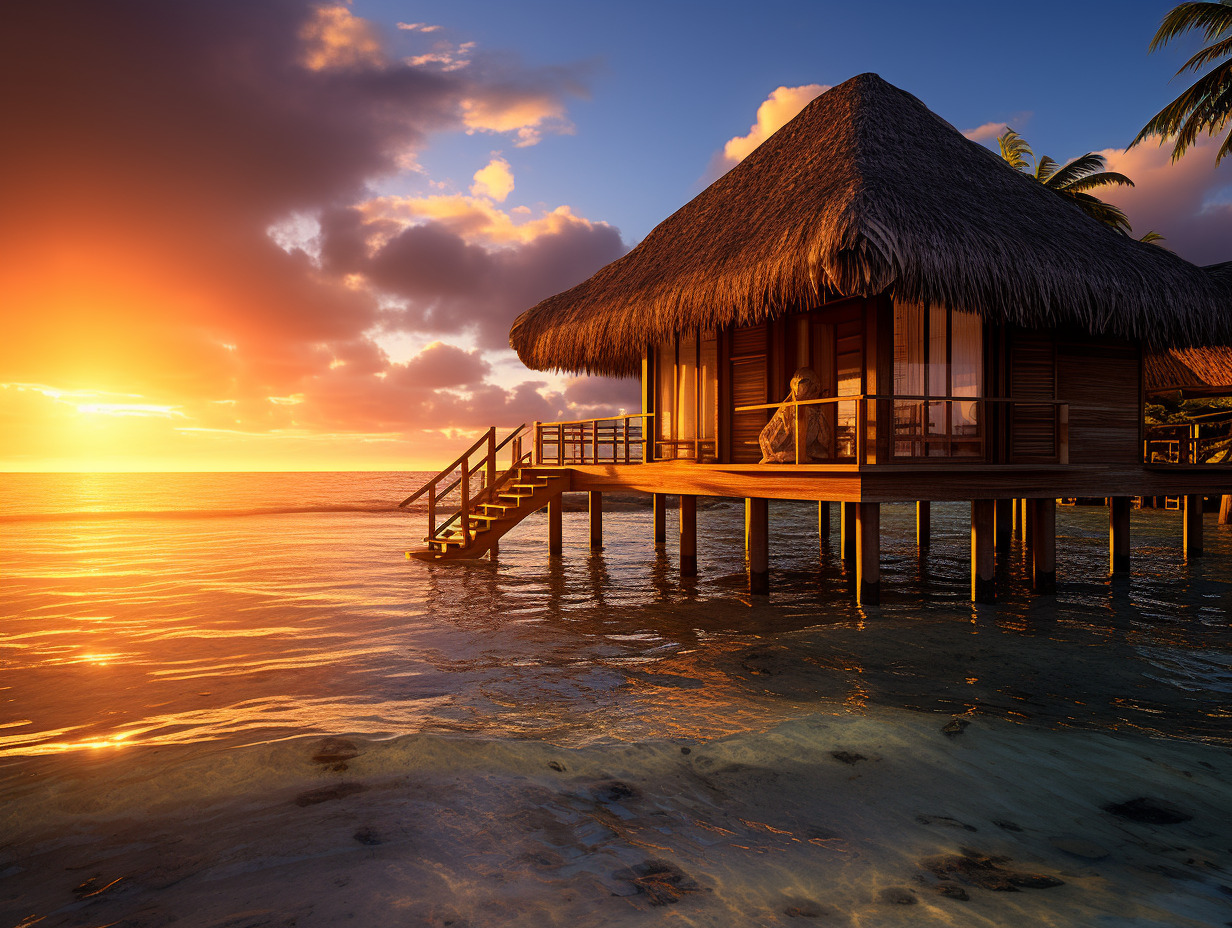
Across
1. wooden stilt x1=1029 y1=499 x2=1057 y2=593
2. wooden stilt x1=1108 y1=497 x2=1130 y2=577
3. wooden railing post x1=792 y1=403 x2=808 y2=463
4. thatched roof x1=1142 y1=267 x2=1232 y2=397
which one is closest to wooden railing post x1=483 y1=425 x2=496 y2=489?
wooden railing post x1=792 y1=403 x2=808 y2=463

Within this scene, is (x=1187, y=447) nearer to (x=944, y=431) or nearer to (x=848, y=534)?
(x=848, y=534)

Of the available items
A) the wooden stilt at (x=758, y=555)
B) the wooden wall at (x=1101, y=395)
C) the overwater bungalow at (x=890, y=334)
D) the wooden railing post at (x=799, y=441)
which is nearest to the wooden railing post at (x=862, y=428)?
the overwater bungalow at (x=890, y=334)

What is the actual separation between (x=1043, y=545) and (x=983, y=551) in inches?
75.3

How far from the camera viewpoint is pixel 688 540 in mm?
13867

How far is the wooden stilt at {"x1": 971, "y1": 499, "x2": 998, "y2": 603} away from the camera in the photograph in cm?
1020

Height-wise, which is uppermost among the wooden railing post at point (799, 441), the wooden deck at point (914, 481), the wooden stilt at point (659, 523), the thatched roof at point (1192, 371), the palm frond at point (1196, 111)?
the palm frond at point (1196, 111)

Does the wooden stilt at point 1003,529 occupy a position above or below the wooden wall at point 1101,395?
below

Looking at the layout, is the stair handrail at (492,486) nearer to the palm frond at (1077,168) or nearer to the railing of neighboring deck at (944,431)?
the railing of neighboring deck at (944,431)

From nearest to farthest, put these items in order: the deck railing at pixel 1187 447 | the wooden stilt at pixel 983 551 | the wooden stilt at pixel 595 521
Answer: the wooden stilt at pixel 983 551 < the deck railing at pixel 1187 447 < the wooden stilt at pixel 595 521

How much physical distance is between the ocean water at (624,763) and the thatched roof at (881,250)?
416 cm

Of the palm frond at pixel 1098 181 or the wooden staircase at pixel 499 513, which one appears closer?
the wooden staircase at pixel 499 513

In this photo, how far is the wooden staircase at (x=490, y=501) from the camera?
14969mm

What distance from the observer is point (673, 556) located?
57.1ft

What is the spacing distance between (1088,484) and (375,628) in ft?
34.5
